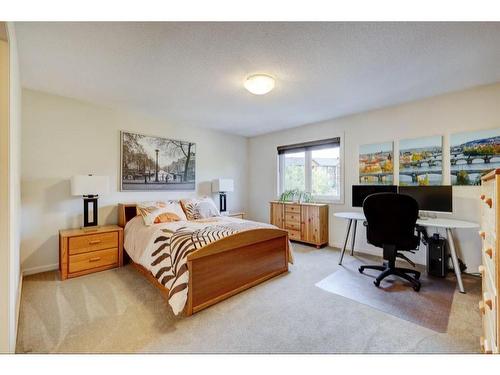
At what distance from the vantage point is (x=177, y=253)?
82.4 inches

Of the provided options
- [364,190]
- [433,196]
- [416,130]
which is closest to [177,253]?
[364,190]

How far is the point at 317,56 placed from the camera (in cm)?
201

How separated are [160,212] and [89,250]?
94cm

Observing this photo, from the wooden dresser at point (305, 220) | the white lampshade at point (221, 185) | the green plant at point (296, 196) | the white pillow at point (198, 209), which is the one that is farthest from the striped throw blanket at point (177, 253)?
the green plant at point (296, 196)

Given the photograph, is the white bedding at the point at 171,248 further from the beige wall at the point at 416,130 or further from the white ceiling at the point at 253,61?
the beige wall at the point at 416,130

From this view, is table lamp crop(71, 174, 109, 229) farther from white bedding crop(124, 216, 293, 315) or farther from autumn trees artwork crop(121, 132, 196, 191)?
white bedding crop(124, 216, 293, 315)

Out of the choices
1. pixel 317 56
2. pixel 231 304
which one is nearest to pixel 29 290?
pixel 231 304

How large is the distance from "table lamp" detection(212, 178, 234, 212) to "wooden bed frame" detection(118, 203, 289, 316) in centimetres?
193

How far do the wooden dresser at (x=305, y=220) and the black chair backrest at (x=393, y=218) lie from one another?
1434 mm

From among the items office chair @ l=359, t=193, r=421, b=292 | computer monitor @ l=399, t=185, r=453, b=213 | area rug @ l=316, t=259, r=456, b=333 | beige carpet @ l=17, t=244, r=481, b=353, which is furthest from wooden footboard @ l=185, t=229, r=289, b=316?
computer monitor @ l=399, t=185, r=453, b=213

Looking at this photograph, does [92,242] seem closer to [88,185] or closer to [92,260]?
[92,260]

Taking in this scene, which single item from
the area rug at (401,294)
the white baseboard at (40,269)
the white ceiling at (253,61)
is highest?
the white ceiling at (253,61)

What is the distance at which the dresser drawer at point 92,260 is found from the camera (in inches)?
106

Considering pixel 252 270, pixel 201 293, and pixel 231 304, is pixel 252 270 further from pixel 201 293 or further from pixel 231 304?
pixel 201 293
